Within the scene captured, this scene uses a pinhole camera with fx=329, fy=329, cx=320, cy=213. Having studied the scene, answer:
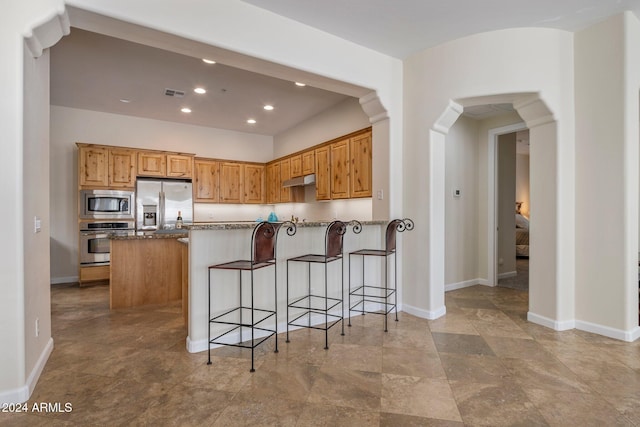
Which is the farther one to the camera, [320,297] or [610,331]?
[320,297]

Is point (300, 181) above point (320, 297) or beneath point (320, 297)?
above

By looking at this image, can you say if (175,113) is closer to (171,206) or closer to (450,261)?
(171,206)

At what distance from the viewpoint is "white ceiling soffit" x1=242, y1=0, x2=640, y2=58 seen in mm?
2832

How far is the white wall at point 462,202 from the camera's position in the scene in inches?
201

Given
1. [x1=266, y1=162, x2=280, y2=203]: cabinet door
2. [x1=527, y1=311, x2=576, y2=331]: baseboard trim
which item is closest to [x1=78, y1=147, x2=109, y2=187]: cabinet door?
[x1=266, y1=162, x2=280, y2=203]: cabinet door

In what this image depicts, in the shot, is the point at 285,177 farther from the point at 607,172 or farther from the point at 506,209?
the point at 607,172

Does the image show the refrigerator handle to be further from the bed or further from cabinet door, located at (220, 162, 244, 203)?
the bed

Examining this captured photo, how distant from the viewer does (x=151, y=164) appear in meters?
5.97

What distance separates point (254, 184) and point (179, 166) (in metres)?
1.68

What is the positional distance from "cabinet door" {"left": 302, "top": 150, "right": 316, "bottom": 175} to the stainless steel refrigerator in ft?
7.34

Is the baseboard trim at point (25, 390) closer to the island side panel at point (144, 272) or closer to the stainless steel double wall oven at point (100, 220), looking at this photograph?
the island side panel at point (144, 272)

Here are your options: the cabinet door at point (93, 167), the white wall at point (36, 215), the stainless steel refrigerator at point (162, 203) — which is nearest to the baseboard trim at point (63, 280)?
the stainless steel refrigerator at point (162, 203)

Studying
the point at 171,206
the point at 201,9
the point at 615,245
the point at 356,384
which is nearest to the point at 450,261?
the point at 615,245

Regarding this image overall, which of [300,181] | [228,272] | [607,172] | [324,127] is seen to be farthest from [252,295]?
[324,127]
